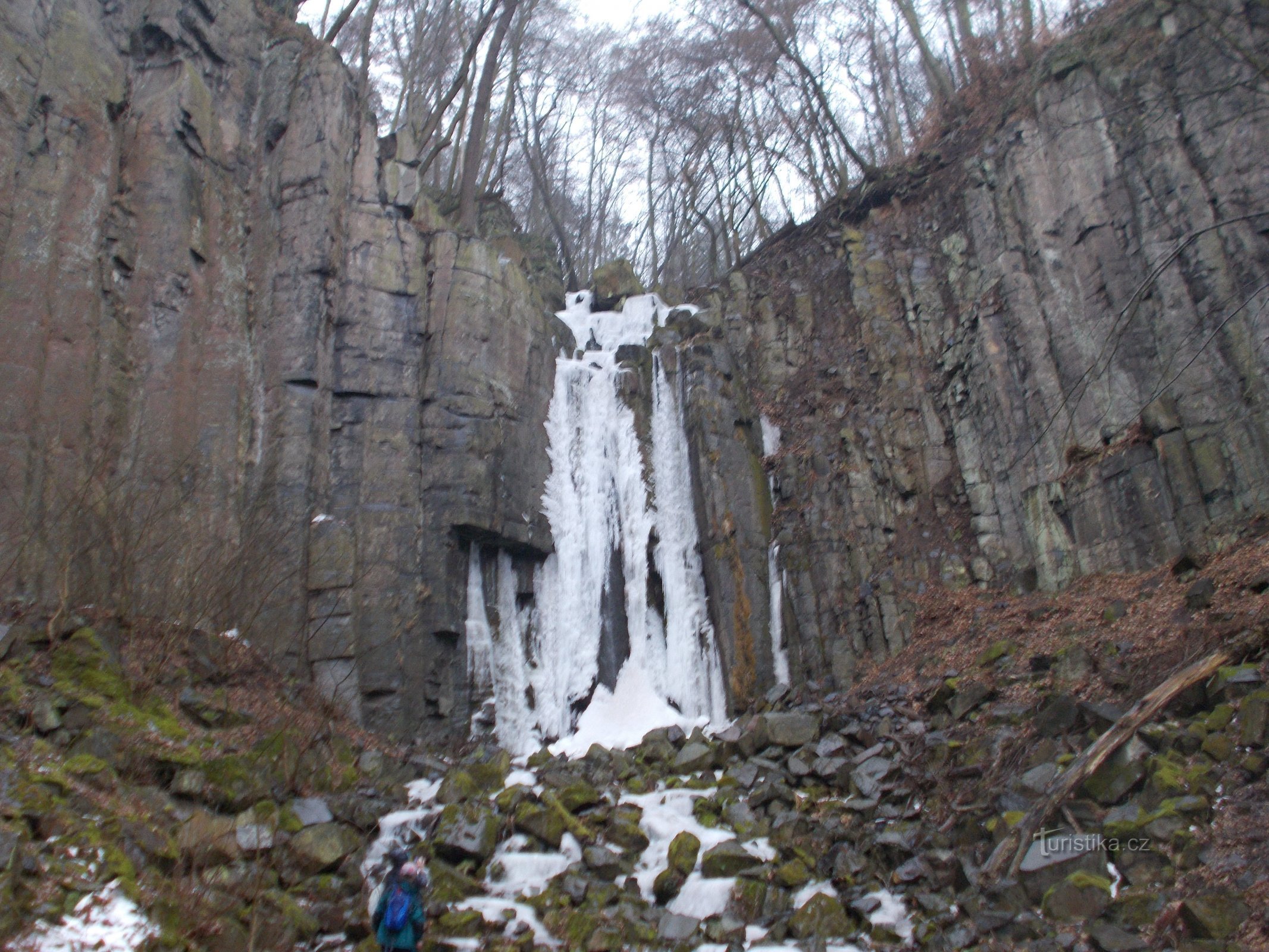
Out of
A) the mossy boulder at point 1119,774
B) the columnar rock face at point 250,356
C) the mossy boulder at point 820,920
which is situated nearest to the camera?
the mossy boulder at point 1119,774

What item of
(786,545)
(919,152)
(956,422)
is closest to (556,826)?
(786,545)

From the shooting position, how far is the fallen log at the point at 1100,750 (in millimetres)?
6789

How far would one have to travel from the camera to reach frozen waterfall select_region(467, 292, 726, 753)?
14273 mm

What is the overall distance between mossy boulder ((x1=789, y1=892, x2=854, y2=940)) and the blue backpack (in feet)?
11.2

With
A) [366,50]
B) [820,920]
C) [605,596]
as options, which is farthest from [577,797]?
[366,50]

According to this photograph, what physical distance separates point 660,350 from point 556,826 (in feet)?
36.9

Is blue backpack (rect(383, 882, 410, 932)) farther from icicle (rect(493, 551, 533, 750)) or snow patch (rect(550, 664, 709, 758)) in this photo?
icicle (rect(493, 551, 533, 750))

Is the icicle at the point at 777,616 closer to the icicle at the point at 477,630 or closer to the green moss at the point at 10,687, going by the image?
the icicle at the point at 477,630

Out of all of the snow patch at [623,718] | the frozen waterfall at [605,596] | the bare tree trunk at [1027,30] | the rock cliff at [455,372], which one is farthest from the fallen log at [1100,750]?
the bare tree trunk at [1027,30]

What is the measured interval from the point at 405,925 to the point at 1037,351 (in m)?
13.4

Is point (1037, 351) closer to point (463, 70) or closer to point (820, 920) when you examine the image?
point (820, 920)

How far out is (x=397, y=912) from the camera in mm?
6016

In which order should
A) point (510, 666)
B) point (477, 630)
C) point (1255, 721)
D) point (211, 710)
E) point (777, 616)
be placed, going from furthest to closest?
point (777, 616) < point (510, 666) < point (477, 630) < point (211, 710) < point (1255, 721)

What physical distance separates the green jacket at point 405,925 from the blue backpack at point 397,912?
0.01m
